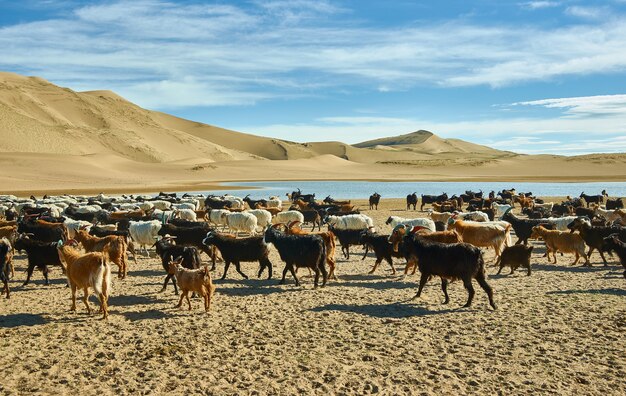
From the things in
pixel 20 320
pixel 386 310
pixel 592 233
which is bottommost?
pixel 20 320

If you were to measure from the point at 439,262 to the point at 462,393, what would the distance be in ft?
13.0

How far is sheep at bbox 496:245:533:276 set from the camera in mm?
12306

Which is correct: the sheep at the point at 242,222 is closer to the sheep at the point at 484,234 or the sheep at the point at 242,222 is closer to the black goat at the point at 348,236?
the black goat at the point at 348,236

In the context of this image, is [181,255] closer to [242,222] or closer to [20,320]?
[20,320]

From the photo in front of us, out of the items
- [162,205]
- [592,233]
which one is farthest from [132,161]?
[592,233]

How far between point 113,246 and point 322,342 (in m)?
6.33

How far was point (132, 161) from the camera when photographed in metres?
93.9

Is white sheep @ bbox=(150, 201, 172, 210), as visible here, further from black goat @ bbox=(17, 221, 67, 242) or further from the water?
the water

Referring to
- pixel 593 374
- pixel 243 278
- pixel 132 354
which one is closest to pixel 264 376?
pixel 132 354

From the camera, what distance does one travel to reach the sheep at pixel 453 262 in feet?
30.7

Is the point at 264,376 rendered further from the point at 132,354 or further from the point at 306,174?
the point at 306,174

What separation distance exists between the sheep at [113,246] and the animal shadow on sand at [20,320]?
262 cm

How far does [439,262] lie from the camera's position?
31.9ft

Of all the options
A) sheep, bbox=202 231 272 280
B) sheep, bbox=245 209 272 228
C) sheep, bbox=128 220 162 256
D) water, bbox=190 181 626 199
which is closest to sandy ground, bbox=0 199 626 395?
sheep, bbox=202 231 272 280
